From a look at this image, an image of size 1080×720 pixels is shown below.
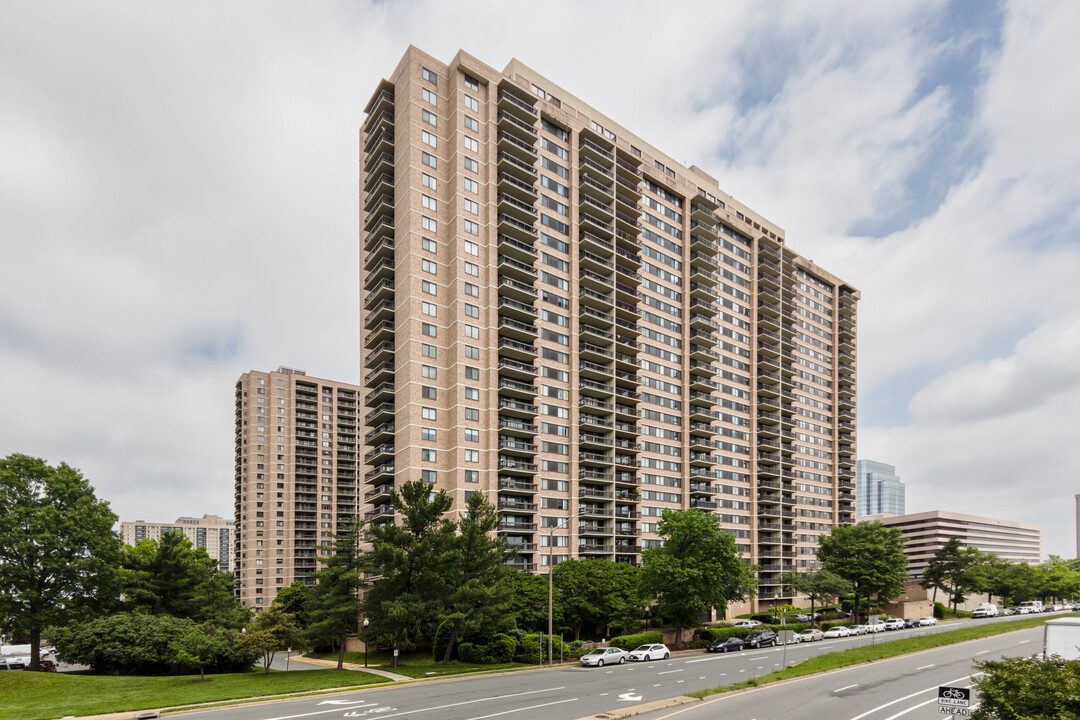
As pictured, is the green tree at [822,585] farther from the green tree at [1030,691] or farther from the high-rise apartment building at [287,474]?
the high-rise apartment building at [287,474]

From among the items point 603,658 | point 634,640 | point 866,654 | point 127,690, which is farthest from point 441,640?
point 866,654

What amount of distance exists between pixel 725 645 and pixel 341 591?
33.2m

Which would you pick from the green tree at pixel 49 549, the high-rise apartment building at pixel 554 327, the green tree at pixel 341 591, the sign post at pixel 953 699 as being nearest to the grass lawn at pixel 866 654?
the sign post at pixel 953 699

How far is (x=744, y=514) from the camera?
100875mm

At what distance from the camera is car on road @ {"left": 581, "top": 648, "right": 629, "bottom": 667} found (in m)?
43.6

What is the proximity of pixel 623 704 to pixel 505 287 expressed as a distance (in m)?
49.0

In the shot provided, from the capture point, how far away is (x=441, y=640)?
49000 millimetres

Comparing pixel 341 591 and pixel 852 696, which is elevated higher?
pixel 341 591

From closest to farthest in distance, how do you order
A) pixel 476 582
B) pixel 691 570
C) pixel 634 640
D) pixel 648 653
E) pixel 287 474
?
pixel 476 582
pixel 648 653
pixel 634 640
pixel 691 570
pixel 287 474

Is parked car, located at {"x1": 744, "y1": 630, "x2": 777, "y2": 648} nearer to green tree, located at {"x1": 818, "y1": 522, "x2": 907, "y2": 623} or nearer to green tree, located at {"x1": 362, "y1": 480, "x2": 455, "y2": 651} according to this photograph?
green tree, located at {"x1": 818, "y1": 522, "x2": 907, "y2": 623}

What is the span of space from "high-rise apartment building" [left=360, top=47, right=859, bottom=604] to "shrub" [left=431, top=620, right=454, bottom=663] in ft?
49.3

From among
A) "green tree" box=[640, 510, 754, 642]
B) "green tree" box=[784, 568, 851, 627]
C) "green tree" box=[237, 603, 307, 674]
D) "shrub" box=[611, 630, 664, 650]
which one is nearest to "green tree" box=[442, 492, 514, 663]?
"green tree" box=[237, 603, 307, 674]

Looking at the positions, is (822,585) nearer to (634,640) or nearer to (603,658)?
(634,640)

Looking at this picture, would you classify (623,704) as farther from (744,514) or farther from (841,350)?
(841,350)
